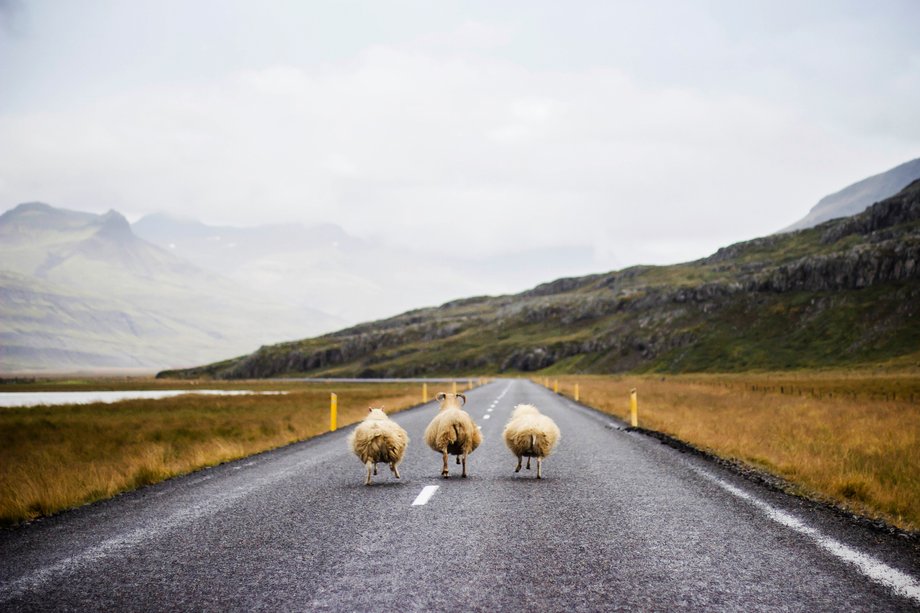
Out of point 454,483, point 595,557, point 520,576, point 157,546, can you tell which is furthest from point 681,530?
point 157,546

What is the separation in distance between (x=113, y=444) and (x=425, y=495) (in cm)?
1600

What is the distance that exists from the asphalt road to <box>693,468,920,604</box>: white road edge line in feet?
0.09

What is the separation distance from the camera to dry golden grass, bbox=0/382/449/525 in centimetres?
1130

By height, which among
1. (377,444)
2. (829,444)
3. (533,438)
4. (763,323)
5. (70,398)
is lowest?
(829,444)

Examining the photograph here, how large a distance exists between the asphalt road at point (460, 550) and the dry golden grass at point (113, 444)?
107cm

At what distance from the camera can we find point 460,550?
7023 millimetres

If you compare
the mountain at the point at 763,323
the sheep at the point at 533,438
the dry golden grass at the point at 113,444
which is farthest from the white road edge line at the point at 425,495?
the mountain at the point at 763,323

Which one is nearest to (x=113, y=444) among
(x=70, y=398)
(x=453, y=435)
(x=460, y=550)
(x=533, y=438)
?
(x=453, y=435)

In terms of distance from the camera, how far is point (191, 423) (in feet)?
101

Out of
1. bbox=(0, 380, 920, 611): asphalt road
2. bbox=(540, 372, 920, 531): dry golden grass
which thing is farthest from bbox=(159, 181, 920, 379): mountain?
bbox=(0, 380, 920, 611): asphalt road

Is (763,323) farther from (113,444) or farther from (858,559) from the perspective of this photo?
(858,559)

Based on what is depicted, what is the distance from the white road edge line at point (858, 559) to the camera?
18.4 ft

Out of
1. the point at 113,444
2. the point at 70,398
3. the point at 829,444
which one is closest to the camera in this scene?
the point at 829,444

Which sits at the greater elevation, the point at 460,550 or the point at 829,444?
the point at 460,550
